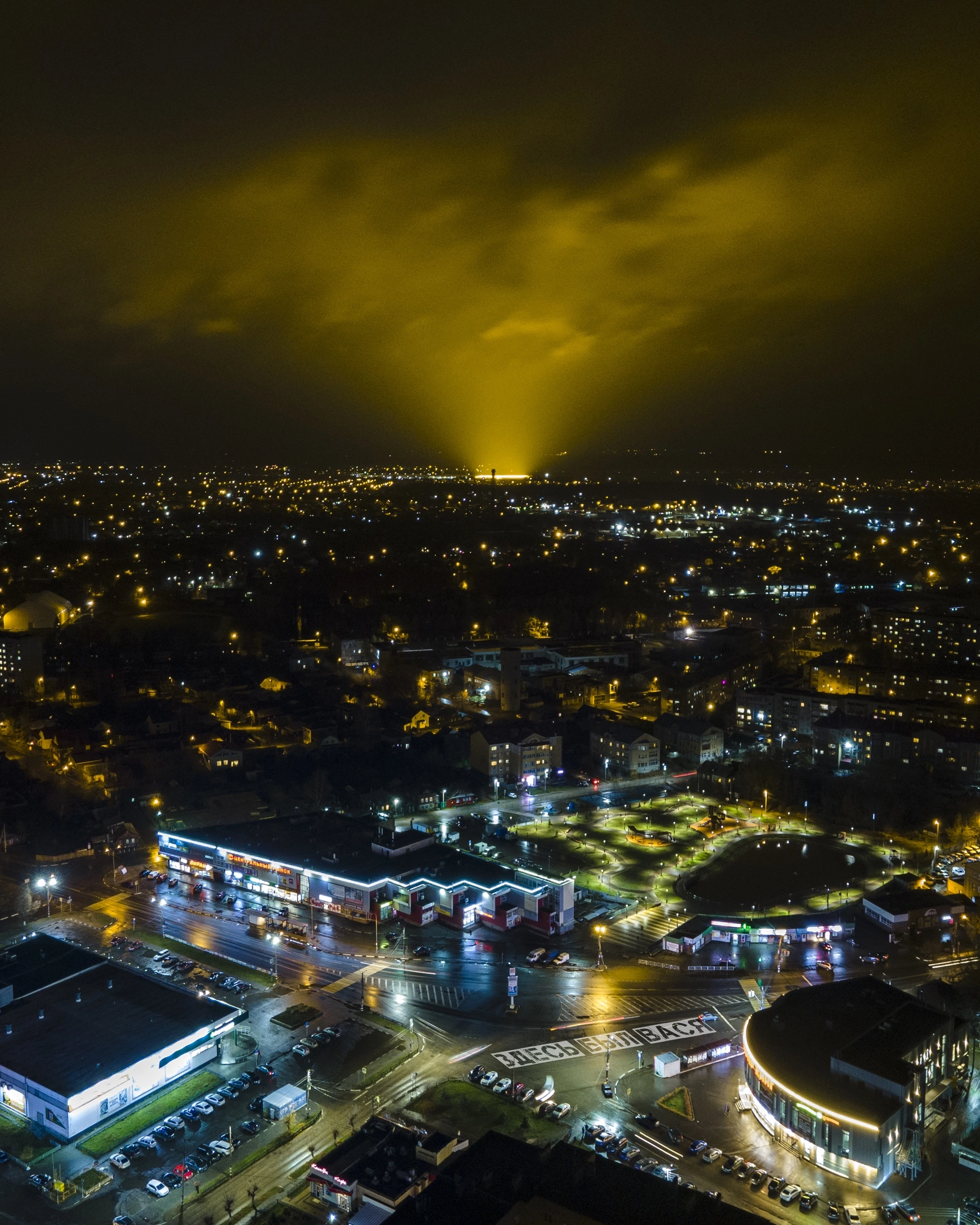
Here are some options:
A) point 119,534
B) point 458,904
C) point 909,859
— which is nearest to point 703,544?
point 119,534

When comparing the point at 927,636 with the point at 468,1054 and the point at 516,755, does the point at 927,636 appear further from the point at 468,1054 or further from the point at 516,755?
the point at 468,1054

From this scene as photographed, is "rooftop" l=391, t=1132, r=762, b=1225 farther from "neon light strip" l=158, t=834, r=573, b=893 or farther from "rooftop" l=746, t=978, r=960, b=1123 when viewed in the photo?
"neon light strip" l=158, t=834, r=573, b=893

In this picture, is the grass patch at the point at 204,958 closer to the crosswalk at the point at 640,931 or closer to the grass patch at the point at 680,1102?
the crosswalk at the point at 640,931

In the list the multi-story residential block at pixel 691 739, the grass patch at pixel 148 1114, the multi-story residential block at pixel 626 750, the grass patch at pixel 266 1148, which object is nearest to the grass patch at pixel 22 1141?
the grass patch at pixel 148 1114

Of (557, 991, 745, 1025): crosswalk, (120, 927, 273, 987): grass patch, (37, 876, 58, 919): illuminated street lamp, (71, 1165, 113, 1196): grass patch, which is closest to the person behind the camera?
(71, 1165, 113, 1196): grass patch

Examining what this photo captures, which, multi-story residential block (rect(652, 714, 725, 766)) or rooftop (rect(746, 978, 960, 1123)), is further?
multi-story residential block (rect(652, 714, 725, 766))

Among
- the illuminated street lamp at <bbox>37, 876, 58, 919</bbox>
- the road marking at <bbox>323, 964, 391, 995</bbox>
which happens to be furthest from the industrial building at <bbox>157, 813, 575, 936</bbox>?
the illuminated street lamp at <bbox>37, 876, 58, 919</bbox>

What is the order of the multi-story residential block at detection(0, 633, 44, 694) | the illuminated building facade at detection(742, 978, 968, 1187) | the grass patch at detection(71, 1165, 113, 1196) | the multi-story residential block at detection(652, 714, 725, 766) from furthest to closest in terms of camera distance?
the multi-story residential block at detection(0, 633, 44, 694) < the multi-story residential block at detection(652, 714, 725, 766) < the illuminated building facade at detection(742, 978, 968, 1187) < the grass patch at detection(71, 1165, 113, 1196)
